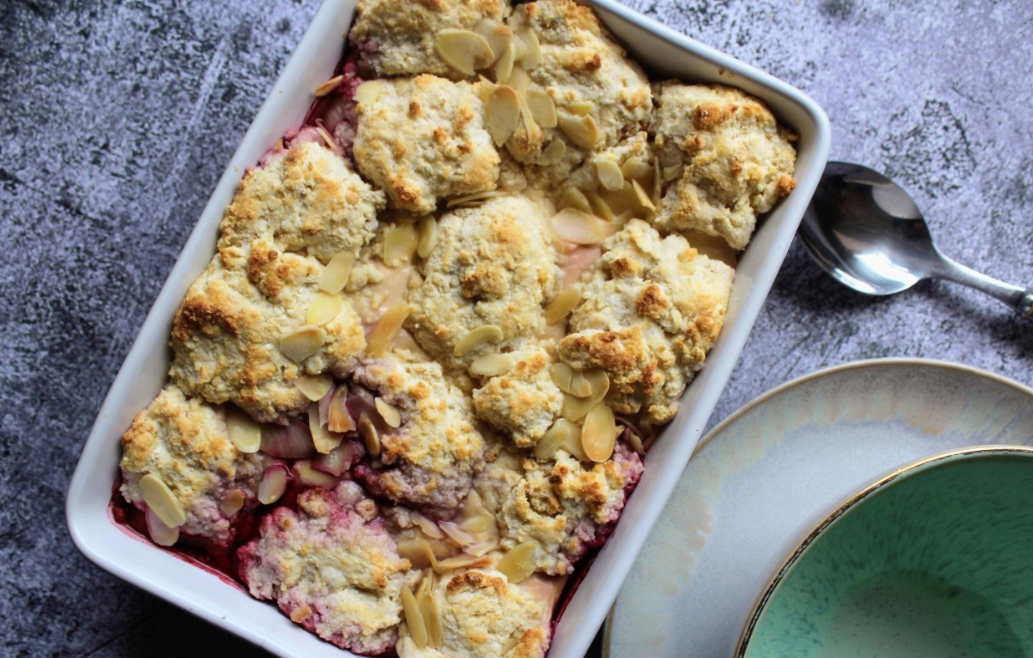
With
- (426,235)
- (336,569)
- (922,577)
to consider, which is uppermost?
(426,235)

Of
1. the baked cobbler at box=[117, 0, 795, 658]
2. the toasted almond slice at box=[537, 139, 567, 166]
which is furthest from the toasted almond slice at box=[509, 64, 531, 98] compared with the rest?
→ the toasted almond slice at box=[537, 139, 567, 166]

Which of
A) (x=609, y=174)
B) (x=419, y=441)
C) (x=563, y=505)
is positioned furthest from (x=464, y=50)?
(x=563, y=505)

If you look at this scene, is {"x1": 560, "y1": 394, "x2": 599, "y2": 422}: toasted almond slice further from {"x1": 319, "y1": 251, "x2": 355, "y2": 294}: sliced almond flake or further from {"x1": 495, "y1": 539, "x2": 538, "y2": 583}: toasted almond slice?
{"x1": 319, "y1": 251, "x2": 355, "y2": 294}: sliced almond flake

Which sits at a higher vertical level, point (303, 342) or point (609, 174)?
point (609, 174)

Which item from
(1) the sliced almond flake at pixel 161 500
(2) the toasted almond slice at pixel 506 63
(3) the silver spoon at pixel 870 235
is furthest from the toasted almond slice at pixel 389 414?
(3) the silver spoon at pixel 870 235

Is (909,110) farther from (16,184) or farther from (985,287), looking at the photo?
(16,184)

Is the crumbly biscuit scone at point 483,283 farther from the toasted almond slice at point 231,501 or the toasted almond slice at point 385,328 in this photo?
the toasted almond slice at point 231,501

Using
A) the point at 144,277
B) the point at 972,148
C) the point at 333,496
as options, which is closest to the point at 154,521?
the point at 333,496

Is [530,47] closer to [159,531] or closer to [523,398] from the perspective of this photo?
[523,398]
